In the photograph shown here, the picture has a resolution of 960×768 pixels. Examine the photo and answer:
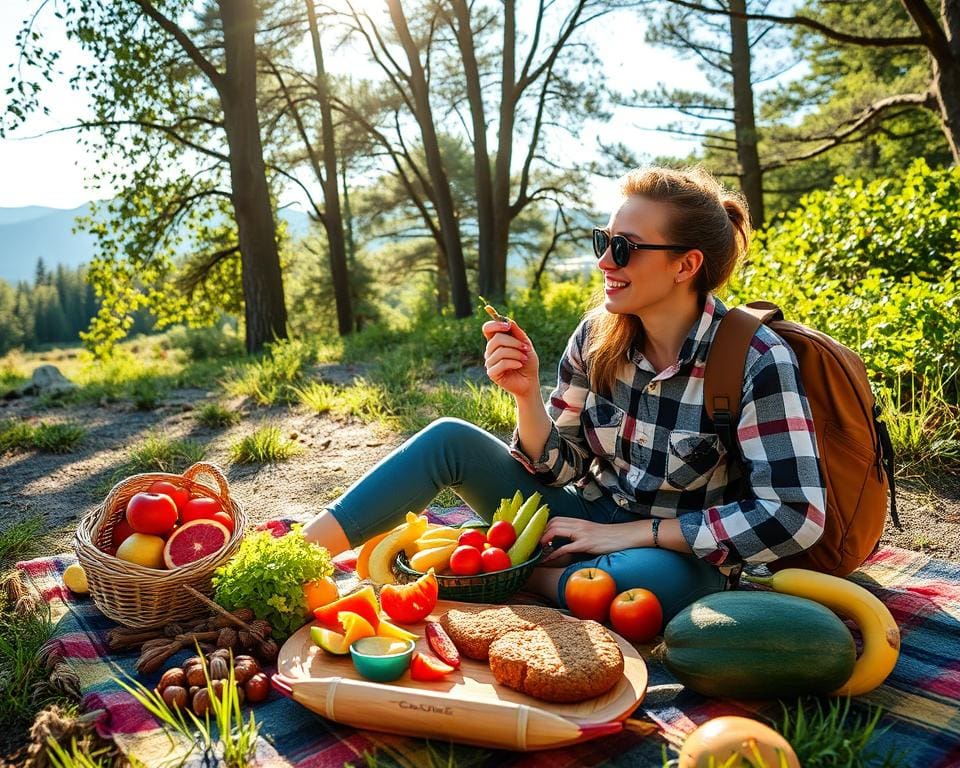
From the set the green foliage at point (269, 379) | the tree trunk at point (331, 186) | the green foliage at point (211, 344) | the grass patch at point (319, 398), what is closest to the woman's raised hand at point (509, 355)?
the grass patch at point (319, 398)

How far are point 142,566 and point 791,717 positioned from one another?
2.12m

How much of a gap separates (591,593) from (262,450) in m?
3.47

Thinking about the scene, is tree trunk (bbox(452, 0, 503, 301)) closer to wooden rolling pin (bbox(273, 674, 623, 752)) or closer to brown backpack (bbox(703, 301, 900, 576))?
brown backpack (bbox(703, 301, 900, 576))

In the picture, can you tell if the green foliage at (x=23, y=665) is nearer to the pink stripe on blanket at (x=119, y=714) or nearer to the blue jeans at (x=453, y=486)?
the pink stripe on blanket at (x=119, y=714)

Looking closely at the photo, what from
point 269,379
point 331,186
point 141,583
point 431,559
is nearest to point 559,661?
point 431,559

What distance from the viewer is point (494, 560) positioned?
2617mm

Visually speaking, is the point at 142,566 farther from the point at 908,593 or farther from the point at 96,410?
the point at 96,410

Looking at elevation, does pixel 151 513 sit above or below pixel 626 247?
below

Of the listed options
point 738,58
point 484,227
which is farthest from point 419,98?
point 738,58

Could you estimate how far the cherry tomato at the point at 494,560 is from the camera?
2.62 meters

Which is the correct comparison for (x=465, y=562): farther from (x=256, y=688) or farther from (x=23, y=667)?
(x=23, y=667)

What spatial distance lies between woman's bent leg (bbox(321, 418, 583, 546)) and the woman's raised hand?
0.35 metres

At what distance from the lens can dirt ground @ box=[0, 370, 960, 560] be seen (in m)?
3.73

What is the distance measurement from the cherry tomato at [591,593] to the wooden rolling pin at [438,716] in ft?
2.06
